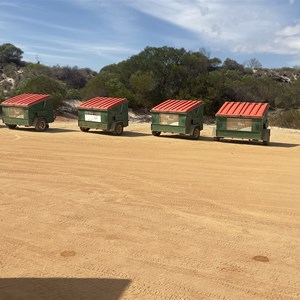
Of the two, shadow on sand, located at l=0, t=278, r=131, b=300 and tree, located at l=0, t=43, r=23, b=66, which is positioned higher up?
tree, located at l=0, t=43, r=23, b=66

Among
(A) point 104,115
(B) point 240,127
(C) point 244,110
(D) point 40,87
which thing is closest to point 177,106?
(C) point 244,110

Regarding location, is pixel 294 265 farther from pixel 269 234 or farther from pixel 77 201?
pixel 77 201

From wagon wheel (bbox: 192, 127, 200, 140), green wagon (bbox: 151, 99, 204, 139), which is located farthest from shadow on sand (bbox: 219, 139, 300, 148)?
green wagon (bbox: 151, 99, 204, 139)

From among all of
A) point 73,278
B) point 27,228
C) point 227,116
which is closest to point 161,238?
point 73,278

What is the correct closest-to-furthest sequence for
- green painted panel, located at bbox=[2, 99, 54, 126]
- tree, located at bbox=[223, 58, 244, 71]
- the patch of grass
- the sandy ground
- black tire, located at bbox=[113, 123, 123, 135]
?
the sandy ground
black tire, located at bbox=[113, 123, 123, 135]
green painted panel, located at bbox=[2, 99, 54, 126]
the patch of grass
tree, located at bbox=[223, 58, 244, 71]

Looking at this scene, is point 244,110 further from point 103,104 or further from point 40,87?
point 40,87

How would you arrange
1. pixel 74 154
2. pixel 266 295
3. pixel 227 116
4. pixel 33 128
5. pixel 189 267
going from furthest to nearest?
pixel 33 128
pixel 227 116
pixel 74 154
pixel 189 267
pixel 266 295

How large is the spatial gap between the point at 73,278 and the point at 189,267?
3.96 feet

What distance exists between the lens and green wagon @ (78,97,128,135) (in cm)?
1655

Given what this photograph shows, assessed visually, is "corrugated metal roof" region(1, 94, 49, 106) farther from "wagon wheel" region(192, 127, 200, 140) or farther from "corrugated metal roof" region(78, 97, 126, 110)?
"wagon wheel" region(192, 127, 200, 140)

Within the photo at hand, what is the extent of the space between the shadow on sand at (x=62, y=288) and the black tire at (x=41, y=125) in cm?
1404

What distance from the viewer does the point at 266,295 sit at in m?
3.62

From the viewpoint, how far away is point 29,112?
55.6 feet

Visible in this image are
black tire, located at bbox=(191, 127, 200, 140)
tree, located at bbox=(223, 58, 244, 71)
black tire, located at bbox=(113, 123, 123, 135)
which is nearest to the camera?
black tire, located at bbox=(191, 127, 200, 140)
